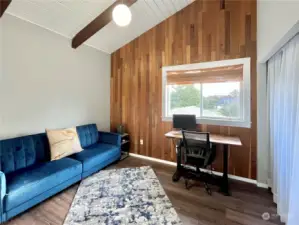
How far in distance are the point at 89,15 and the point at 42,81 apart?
144 cm

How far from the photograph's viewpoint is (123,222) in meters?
1.80

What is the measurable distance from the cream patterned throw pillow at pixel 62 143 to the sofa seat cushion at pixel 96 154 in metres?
0.14

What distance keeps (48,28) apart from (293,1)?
345cm

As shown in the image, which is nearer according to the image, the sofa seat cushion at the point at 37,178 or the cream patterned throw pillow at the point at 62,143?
the sofa seat cushion at the point at 37,178

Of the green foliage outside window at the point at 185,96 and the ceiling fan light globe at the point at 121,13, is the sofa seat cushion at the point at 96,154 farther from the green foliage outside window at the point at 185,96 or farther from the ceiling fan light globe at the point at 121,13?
the ceiling fan light globe at the point at 121,13

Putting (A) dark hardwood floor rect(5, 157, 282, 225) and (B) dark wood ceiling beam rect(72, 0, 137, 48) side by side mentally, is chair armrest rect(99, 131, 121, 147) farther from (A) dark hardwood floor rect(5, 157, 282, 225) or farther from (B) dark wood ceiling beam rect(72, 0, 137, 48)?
(B) dark wood ceiling beam rect(72, 0, 137, 48)

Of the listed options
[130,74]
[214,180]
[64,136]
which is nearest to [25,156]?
Result: [64,136]

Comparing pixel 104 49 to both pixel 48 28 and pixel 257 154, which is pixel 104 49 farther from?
pixel 257 154

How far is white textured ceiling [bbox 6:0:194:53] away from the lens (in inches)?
95.5

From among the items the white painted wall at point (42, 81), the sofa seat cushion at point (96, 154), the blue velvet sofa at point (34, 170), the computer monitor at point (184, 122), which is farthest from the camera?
the computer monitor at point (184, 122)

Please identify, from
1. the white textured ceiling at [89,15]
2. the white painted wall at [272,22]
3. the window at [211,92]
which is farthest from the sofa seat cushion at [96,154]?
the white painted wall at [272,22]

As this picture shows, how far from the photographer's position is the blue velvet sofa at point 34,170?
182 centimetres

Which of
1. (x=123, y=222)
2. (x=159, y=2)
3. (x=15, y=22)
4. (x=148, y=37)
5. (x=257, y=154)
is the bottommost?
(x=123, y=222)

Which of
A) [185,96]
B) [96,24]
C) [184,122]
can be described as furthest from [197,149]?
[96,24]
